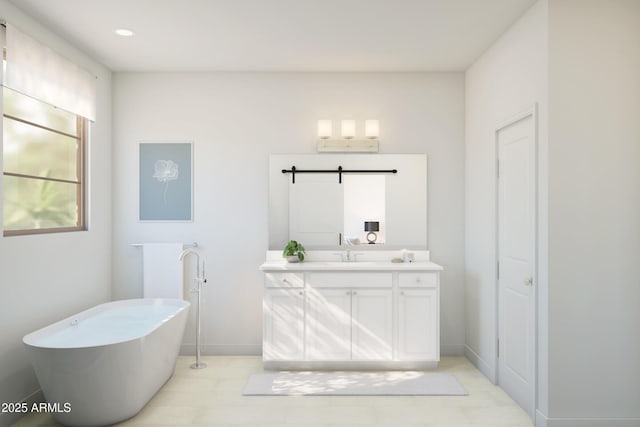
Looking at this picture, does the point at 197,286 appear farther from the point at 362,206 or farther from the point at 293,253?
the point at 362,206

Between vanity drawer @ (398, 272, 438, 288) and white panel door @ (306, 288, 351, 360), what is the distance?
1.59ft

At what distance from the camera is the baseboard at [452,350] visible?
4.46 m

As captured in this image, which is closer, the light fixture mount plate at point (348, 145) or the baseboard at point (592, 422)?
the baseboard at point (592, 422)

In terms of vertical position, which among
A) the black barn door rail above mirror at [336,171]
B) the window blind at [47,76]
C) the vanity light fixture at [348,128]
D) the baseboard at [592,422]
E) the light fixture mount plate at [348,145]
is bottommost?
the baseboard at [592,422]

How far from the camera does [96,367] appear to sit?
269 centimetres

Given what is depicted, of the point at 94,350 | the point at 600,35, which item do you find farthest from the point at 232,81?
the point at 600,35

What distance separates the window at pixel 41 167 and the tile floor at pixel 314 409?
1411mm

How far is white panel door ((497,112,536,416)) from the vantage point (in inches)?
122

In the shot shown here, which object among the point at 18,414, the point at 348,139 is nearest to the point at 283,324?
the point at 348,139

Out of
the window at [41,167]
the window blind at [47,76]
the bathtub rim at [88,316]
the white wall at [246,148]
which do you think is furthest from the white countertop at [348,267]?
the window blind at [47,76]

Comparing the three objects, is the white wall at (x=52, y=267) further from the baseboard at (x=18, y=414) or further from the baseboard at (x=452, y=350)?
the baseboard at (x=452, y=350)

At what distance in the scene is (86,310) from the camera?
12.5 ft

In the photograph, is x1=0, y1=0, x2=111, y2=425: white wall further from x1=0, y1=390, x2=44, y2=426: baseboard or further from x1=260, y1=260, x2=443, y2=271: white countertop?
x1=260, y1=260, x2=443, y2=271: white countertop

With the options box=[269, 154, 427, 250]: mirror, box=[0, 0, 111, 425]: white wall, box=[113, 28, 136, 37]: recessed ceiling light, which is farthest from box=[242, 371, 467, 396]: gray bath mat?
box=[113, 28, 136, 37]: recessed ceiling light
